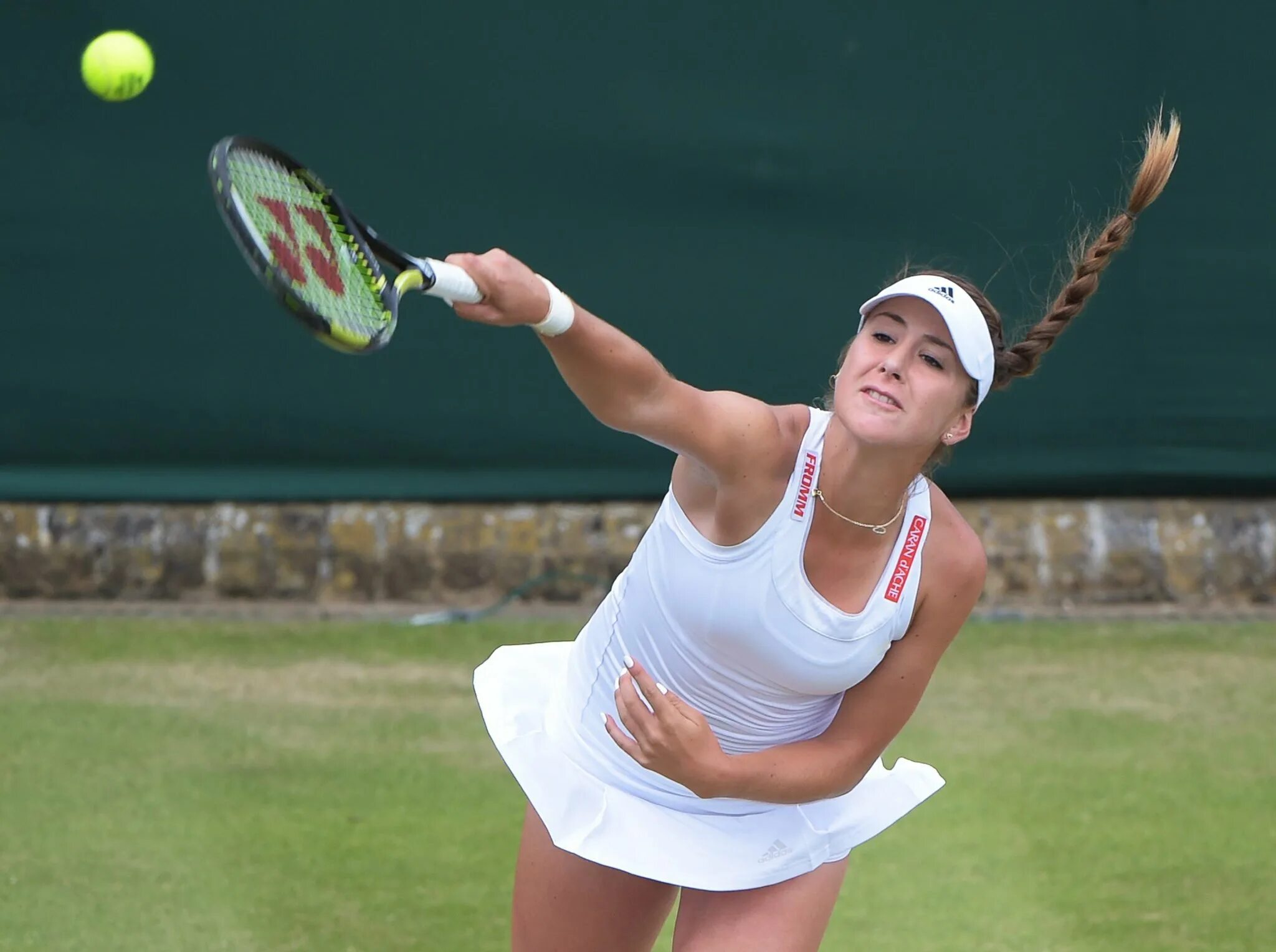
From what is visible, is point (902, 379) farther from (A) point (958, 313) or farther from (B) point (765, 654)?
(B) point (765, 654)

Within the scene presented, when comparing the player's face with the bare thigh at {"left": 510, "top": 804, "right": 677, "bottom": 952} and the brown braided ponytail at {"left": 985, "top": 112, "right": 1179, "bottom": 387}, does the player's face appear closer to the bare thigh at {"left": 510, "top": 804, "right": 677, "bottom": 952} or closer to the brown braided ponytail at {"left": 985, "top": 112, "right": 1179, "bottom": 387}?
the brown braided ponytail at {"left": 985, "top": 112, "right": 1179, "bottom": 387}

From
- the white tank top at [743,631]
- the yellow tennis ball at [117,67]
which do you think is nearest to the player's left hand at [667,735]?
the white tank top at [743,631]

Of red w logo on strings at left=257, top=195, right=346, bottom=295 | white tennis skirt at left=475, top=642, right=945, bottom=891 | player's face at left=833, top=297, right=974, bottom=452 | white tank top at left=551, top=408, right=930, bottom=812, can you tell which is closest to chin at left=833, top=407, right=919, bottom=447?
player's face at left=833, top=297, right=974, bottom=452

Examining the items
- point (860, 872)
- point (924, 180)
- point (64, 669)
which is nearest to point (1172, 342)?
point (924, 180)

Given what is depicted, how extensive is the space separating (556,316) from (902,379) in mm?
545

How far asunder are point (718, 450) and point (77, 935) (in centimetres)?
185

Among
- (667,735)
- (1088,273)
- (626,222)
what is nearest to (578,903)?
(667,735)

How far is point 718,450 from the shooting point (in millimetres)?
2205

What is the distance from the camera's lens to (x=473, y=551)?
5.88 meters

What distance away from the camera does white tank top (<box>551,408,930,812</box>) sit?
2334 millimetres

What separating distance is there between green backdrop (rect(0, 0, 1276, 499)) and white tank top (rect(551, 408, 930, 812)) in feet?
11.0

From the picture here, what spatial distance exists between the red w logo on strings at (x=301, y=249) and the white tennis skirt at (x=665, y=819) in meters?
0.81

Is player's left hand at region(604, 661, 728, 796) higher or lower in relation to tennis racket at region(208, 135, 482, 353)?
lower

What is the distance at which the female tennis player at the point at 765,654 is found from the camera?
7.57 feet
